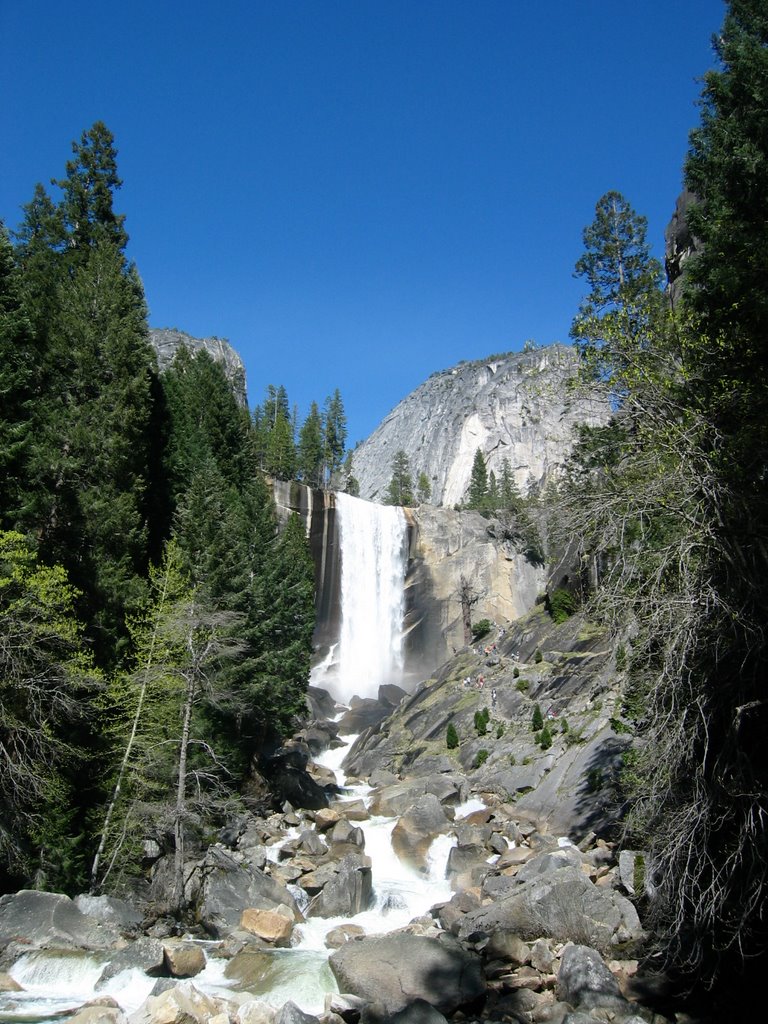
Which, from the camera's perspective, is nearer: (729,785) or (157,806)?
(729,785)

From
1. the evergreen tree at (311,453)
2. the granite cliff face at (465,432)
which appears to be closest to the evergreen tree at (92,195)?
the evergreen tree at (311,453)

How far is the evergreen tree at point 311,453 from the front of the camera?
90.8m

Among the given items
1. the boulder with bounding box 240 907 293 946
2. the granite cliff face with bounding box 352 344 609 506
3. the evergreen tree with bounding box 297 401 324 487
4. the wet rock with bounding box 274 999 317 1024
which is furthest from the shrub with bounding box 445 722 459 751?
the granite cliff face with bounding box 352 344 609 506

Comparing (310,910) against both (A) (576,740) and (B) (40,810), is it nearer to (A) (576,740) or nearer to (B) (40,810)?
(B) (40,810)

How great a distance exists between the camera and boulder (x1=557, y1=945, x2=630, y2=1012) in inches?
461

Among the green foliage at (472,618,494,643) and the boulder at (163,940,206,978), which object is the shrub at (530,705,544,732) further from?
the green foliage at (472,618,494,643)

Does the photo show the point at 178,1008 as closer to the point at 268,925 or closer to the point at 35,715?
the point at 268,925

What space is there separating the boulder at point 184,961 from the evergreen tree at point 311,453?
75.3 m

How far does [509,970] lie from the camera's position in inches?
534

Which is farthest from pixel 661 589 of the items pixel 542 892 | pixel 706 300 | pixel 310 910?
pixel 310 910

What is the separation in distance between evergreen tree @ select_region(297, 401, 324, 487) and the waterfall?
21662 millimetres

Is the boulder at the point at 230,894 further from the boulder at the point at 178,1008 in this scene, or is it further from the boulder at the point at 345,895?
the boulder at the point at 178,1008

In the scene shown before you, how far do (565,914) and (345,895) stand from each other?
686 centimetres

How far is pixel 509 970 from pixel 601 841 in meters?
6.33
